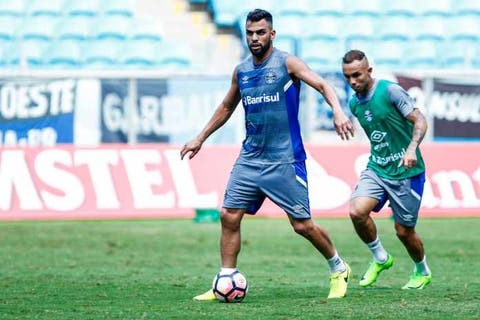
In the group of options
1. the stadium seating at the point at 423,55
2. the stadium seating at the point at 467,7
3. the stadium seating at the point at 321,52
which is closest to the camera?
the stadium seating at the point at 321,52

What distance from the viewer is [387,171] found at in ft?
36.0

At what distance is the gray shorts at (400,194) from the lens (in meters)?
10.9

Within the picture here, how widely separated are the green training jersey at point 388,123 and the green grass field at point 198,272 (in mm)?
1149

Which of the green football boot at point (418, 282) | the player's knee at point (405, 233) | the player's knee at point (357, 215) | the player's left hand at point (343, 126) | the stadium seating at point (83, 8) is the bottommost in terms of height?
the green football boot at point (418, 282)

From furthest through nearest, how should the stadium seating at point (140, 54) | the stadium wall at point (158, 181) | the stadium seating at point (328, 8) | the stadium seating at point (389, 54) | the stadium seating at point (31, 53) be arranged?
the stadium seating at point (328, 8) → the stadium seating at point (389, 54) → the stadium seating at point (140, 54) → the stadium seating at point (31, 53) → the stadium wall at point (158, 181)

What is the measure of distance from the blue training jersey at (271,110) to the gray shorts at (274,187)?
0.08m

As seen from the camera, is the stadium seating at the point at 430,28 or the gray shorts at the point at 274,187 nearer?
the gray shorts at the point at 274,187

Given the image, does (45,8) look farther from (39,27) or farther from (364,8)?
(364,8)

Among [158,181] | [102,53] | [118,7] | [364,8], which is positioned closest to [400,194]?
[158,181]

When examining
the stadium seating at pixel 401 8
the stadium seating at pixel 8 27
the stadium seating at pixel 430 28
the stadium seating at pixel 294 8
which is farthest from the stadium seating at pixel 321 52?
the stadium seating at pixel 8 27

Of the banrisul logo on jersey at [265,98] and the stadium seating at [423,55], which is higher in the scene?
the banrisul logo on jersey at [265,98]

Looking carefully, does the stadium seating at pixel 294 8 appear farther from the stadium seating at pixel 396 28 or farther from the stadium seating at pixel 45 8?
the stadium seating at pixel 45 8

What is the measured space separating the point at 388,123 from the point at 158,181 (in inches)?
358

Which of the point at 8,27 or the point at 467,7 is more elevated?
the point at 467,7
